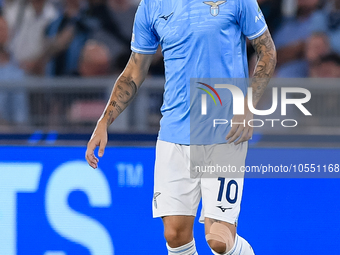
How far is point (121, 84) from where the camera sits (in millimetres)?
3064

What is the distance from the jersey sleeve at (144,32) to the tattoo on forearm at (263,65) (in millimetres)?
571

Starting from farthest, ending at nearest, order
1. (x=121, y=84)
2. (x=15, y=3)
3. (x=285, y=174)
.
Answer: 1. (x=15, y=3)
2. (x=285, y=174)
3. (x=121, y=84)

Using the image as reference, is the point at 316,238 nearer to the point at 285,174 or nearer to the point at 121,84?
the point at 285,174

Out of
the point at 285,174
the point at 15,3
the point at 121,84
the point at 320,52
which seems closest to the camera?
the point at 121,84

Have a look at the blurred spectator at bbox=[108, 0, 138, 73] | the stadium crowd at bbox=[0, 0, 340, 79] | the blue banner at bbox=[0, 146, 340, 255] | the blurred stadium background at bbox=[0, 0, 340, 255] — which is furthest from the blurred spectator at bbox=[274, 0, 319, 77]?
the blue banner at bbox=[0, 146, 340, 255]

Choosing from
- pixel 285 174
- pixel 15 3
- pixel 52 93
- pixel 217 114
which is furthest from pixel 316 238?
pixel 15 3

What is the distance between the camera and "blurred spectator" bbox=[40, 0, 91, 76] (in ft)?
16.7

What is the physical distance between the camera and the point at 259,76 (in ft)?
9.13

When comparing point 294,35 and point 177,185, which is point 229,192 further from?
point 294,35

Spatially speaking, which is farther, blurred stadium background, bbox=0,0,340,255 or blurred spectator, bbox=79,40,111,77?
blurred spectator, bbox=79,40,111,77

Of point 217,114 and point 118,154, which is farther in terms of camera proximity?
point 118,154

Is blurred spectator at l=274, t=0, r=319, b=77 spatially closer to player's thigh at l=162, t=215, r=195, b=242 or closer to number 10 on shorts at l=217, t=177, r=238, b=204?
number 10 on shorts at l=217, t=177, r=238, b=204

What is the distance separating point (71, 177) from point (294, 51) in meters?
2.55

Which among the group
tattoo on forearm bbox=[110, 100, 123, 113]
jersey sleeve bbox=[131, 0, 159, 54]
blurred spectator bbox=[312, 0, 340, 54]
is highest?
jersey sleeve bbox=[131, 0, 159, 54]
